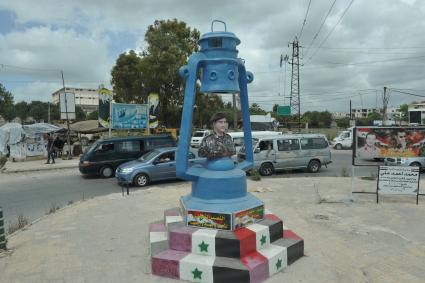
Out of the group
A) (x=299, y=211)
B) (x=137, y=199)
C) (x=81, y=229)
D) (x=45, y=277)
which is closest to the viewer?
(x=45, y=277)

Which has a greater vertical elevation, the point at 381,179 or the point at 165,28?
the point at 165,28

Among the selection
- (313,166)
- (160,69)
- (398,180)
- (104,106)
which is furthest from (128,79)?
(398,180)

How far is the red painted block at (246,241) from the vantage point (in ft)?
17.8

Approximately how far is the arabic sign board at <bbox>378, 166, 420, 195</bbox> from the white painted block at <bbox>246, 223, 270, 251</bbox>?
581cm

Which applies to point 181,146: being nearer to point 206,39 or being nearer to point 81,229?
point 206,39

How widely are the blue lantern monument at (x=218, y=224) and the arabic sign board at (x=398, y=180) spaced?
5.19m

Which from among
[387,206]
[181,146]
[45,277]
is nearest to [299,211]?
[387,206]

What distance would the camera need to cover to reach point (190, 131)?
6.07 meters

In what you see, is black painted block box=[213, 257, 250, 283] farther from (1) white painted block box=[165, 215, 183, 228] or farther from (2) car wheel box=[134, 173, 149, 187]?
(2) car wheel box=[134, 173, 149, 187]

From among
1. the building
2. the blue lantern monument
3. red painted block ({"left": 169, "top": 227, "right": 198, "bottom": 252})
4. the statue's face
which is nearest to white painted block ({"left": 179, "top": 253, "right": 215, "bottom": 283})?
the blue lantern monument

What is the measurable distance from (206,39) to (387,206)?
7.00 m

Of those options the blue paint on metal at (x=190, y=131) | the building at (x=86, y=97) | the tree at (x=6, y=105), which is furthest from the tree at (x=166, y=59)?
the building at (x=86, y=97)

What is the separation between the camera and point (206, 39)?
6074 millimetres

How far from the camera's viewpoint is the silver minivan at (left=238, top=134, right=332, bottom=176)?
16.8m
